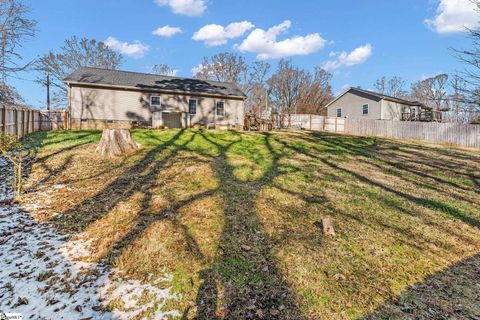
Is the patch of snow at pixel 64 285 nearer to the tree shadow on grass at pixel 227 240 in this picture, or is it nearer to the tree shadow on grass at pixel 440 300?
the tree shadow on grass at pixel 227 240

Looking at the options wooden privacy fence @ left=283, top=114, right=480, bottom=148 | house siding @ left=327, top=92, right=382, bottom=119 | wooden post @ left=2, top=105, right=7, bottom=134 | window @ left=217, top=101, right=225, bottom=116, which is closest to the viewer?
wooden post @ left=2, top=105, right=7, bottom=134

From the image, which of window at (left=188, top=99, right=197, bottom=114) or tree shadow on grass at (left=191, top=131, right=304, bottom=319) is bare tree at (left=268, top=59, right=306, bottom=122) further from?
tree shadow on grass at (left=191, top=131, right=304, bottom=319)

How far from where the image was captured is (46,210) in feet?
18.6

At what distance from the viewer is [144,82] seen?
66.4 ft

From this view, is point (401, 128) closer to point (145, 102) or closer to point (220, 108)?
point (220, 108)

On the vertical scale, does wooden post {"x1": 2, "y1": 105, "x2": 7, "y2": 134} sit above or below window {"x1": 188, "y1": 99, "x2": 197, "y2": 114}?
below

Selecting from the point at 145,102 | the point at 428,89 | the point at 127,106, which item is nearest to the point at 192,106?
the point at 145,102

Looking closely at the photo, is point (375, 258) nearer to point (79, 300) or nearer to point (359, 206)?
point (359, 206)

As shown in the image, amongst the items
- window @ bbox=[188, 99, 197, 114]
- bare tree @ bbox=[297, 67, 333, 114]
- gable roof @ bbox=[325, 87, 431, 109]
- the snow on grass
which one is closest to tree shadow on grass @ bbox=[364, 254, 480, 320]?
the snow on grass

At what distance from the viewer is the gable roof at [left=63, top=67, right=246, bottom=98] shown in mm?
18422

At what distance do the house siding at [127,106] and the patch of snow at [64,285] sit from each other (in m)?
15.5

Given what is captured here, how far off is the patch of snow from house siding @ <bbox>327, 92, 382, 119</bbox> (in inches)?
1099

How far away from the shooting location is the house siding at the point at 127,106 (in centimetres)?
1814

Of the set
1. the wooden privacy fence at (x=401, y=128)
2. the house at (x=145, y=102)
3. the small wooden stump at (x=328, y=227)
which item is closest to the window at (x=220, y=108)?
the house at (x=145, y=102)
